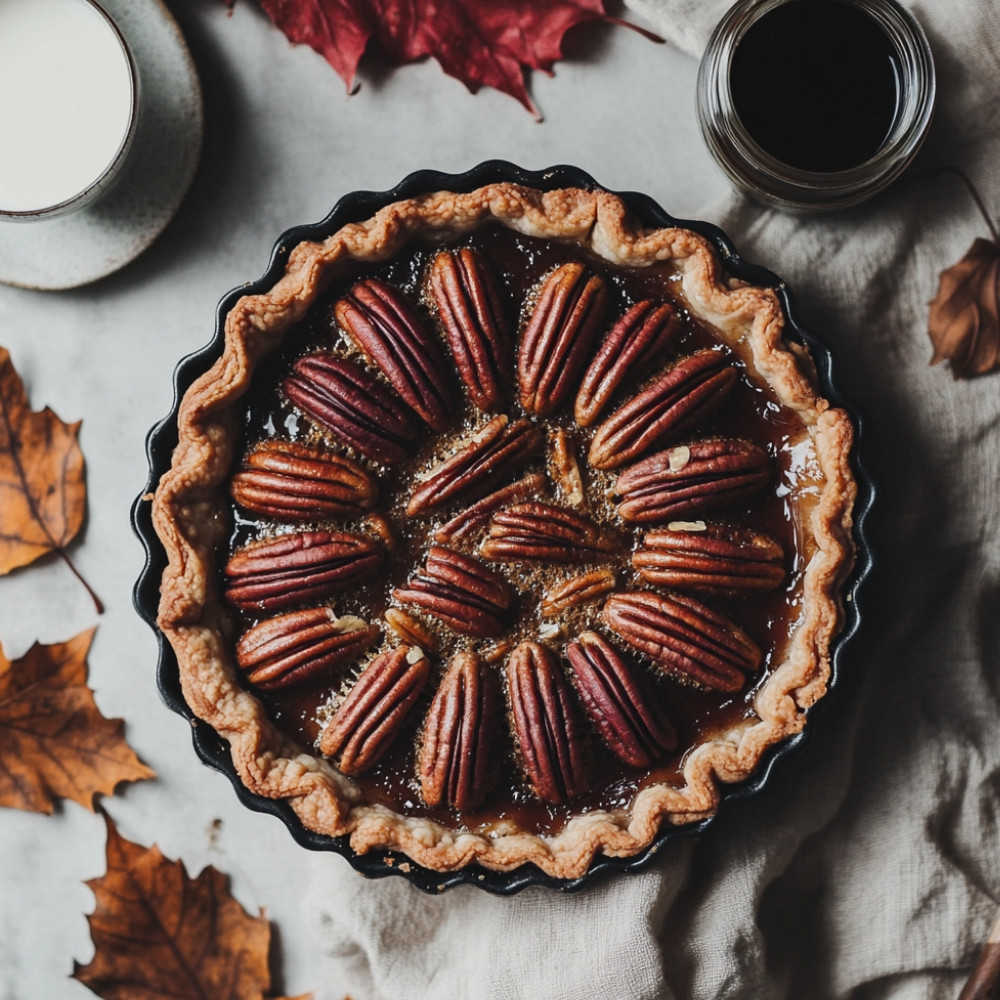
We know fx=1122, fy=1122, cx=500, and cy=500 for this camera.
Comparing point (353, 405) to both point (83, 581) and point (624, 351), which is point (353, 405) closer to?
point (624, 351)

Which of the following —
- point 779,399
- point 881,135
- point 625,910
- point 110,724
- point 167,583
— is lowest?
point 110,724

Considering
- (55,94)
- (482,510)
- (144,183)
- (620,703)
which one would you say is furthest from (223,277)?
(620,703)

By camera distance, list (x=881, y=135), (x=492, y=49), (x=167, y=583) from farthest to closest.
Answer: (x=492, y=49) → (x=881, y=135) → (x=167, y=583)

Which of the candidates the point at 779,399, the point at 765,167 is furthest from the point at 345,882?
the point at 765,167

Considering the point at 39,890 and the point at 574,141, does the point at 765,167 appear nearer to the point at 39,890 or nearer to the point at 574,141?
the point at 574,141

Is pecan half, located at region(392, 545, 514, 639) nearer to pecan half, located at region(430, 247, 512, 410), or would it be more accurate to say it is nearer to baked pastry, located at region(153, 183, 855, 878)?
baked pastry, located at region(153, 183, 855, 878)
